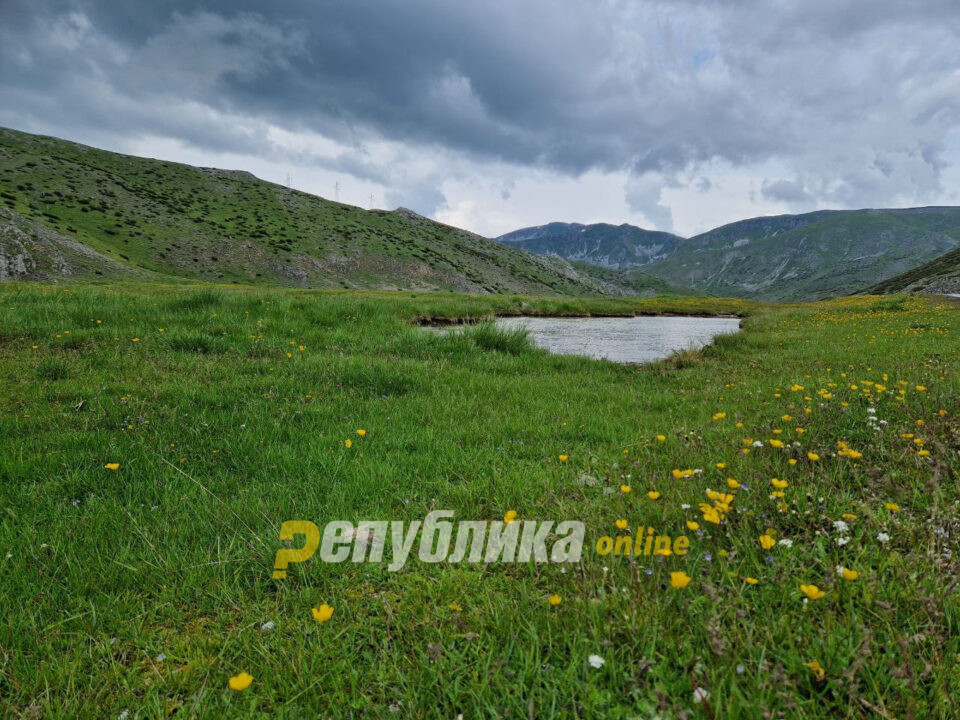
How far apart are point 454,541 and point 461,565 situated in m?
0.30

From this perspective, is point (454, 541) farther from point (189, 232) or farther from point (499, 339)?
point (189, 232)

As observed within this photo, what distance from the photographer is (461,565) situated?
287 cm

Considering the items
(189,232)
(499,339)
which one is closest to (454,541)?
(499,339)

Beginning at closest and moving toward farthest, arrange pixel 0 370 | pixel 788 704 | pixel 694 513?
pixel 788 704 < pixel 694 513 < pixel 0 370

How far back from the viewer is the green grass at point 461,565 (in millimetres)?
1898

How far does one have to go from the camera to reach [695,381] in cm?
864

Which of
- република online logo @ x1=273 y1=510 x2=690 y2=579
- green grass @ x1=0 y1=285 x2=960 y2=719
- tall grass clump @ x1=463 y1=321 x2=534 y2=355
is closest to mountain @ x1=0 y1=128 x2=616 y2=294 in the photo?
tall grass clump @ x1=463 y1=321 x2=534 y2=355

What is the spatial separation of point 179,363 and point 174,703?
24.3 ft

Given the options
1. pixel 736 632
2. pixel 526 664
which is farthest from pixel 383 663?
pixel 736 632

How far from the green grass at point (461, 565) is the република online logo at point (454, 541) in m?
0.11

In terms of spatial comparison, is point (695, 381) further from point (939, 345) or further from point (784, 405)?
point (939, 345)

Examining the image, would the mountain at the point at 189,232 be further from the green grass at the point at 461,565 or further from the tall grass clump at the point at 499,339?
the green grass at the point at 461,565

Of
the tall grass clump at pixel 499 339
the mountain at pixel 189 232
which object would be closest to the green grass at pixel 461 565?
the tall grass clump at pixel 499 339

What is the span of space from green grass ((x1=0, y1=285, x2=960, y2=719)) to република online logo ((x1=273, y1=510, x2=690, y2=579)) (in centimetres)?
11
